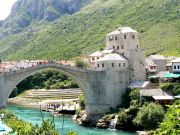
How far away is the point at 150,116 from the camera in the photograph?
156 feet

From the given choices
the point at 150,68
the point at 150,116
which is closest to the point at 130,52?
the point at 150,68

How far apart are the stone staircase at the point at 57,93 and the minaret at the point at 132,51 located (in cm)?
2319

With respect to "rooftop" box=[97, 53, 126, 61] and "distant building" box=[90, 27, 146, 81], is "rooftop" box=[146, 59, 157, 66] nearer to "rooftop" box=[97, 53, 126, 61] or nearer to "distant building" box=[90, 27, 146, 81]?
"distant building" box=[90, 27, 146, 81]

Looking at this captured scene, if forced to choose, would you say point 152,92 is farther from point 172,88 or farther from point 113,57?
point 113,57

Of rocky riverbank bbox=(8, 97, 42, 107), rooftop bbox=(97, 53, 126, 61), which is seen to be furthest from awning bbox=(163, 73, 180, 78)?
rocky riverbank bbox=(8, 97, 42, 107)

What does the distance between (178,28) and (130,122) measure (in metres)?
66.5

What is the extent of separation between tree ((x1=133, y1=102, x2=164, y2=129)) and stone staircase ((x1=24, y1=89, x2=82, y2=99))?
35516 mm

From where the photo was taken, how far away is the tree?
47.8m

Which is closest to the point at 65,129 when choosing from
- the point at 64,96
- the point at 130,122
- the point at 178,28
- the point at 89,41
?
the point at 130,122

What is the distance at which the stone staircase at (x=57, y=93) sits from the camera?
8525 cm

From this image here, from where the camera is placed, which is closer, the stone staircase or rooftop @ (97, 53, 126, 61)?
rooftop @ (97, 53, 126, 61)

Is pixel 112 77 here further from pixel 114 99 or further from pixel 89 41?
pixel 89 41

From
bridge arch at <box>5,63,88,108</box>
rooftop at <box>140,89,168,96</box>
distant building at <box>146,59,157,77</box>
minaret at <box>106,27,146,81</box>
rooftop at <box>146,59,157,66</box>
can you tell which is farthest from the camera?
rooftop at <box>146,59,157,66</box>

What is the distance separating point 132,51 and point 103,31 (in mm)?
76959
